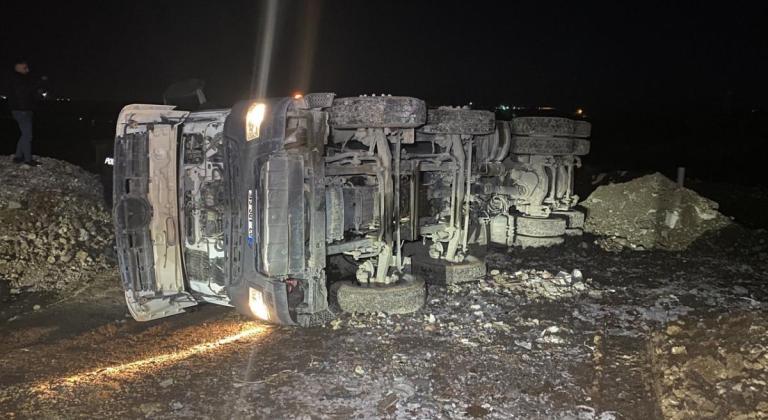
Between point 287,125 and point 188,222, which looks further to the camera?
point 188,222

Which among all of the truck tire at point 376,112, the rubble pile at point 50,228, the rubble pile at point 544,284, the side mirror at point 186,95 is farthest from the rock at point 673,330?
the rubble pile at point 50,228

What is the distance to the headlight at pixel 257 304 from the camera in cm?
444

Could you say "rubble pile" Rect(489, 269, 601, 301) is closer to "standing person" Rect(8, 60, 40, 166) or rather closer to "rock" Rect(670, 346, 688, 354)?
"rock" Rect(670, 346, 688, 354)

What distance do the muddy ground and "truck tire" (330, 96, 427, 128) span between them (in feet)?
5.72

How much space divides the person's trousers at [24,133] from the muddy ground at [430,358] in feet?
12.7

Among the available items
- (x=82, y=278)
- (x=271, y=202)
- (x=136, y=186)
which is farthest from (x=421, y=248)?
(x=82, y=278)

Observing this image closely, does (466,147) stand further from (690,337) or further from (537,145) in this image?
(690,337)

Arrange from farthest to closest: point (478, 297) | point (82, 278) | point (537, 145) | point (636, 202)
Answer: point (636, 202)
point (537, 145)
point (82, 278)
point (478, 297)

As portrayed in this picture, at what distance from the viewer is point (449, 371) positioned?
13.3 ft

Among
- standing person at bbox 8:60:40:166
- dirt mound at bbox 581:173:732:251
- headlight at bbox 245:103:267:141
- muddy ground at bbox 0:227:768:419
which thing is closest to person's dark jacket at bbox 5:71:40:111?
standing person at bbox 8:60:40:166

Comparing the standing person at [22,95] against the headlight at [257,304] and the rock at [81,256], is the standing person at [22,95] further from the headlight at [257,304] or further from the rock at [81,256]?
the headlight at [257,304]

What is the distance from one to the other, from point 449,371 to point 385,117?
6.99 ft

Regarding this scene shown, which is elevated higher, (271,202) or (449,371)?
(271,202)

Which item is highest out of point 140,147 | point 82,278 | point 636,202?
point 140,147
